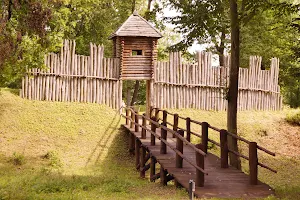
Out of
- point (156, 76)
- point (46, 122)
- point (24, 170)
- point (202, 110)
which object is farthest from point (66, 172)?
point (202, 110)

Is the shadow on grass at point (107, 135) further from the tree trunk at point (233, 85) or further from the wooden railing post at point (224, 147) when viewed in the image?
the wooden railing post at point (224, 147)

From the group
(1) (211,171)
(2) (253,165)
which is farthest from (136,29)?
(2) (253,165)

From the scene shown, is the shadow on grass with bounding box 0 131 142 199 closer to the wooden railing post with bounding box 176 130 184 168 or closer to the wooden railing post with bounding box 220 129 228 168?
the wooden railing post with bounding box 176 130 184 168

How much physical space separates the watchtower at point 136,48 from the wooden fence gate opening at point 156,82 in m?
0.33

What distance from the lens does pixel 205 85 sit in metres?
25.5

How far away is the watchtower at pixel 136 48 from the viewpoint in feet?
77.8

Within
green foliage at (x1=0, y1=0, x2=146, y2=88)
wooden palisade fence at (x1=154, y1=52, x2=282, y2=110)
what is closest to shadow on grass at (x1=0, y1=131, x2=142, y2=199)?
green foliage at (x1=0, y1=0, x2=146, y2=88)

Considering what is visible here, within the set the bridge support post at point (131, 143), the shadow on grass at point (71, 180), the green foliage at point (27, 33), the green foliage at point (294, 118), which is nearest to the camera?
the shadow on grass at point (71, 180)

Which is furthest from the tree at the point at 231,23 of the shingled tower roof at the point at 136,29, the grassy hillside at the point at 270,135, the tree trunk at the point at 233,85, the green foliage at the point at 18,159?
the green foliage at the point at 18,159

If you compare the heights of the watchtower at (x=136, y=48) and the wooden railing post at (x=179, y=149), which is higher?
the watchtower at (x=136, y=48)

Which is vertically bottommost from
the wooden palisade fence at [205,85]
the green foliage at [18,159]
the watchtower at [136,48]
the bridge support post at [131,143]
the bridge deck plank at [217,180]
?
the green foliage at [18,159]

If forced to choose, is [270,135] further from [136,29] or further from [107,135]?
[136,29]

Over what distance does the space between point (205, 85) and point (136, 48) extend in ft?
15.9

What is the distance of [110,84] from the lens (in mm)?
23516
